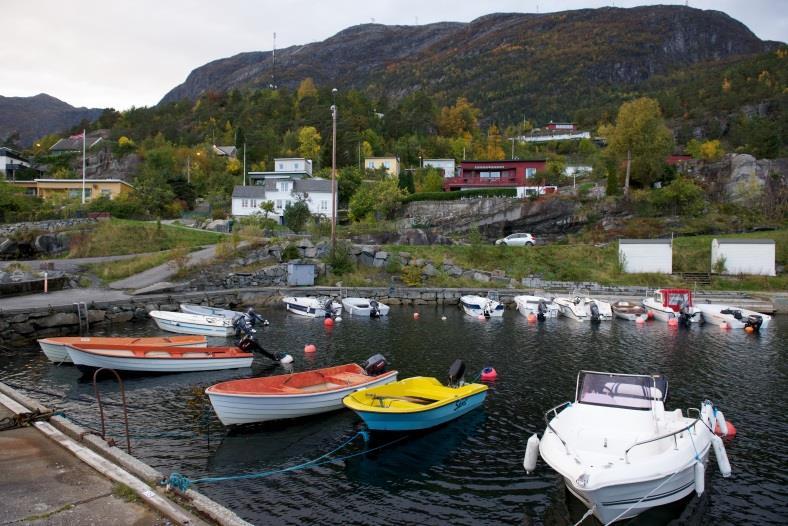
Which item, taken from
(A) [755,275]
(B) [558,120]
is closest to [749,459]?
(A) [755,275]

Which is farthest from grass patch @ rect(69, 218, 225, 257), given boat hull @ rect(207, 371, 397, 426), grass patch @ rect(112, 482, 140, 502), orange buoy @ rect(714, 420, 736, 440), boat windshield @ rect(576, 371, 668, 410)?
orange buoy @ rect(714, 420, 736, 440)

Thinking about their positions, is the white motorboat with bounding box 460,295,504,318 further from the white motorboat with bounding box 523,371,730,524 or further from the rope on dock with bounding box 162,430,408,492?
the rope on dock with bounding box 162,430,408,492

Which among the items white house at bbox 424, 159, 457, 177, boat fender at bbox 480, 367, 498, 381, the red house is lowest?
boat fender at bbox 480, 367, 498, 381

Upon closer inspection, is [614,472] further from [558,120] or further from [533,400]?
[558,120]

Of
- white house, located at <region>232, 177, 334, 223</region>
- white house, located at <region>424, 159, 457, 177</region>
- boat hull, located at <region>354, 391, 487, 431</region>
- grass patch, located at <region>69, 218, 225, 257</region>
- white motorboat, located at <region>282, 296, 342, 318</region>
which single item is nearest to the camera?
boat hull, located at <region>354, 391, 487, 431</region>

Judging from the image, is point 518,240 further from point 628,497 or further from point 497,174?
point 628,497

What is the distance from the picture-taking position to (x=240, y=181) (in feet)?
286

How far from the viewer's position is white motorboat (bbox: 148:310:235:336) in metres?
30.1

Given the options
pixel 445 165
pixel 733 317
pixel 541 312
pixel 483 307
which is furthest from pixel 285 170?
pixel 733 317

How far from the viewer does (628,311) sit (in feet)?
128

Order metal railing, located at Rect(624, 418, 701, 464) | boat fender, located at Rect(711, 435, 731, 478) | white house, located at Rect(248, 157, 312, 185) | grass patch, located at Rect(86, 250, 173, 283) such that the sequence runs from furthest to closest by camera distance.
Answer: white house, located at Rect(248, 157, 312, 185) → grass patch, located at Rect(86, 250, 173, 283) → boat fender, located at Rect(711, 435, 731, 478) → metal railing, located at Rect(624, 418, 701, 464)

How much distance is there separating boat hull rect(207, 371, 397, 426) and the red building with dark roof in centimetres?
6119

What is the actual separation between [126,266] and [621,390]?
40.5 metres

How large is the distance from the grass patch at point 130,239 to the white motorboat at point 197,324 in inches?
842
